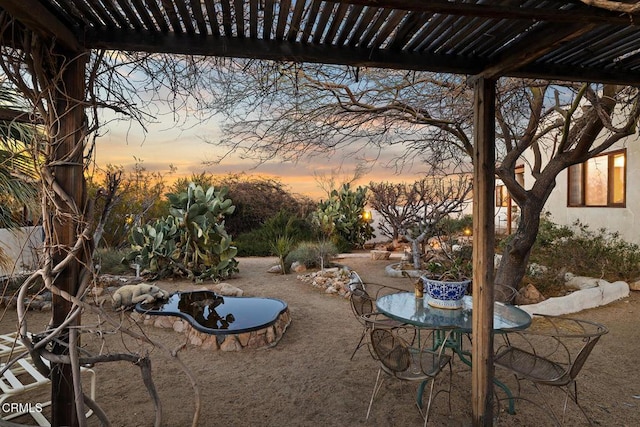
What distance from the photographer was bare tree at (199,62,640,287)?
404cm

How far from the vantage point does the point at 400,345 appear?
2.50m

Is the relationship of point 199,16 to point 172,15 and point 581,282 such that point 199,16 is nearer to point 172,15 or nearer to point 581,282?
point 172,15

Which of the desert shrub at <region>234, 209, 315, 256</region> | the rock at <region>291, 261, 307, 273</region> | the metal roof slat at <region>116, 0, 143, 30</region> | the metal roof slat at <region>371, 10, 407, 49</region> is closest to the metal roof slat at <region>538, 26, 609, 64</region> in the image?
the metal roof slat at <region>371, 10, 407, 49</region>

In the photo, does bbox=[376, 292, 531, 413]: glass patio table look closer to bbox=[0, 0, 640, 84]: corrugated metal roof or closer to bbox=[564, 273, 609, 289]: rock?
bbox=[0, 0, 640, 84]: corrugated metal roof

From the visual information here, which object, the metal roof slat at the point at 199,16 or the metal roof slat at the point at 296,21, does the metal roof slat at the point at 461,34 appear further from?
the metal roof slat at the point at 199,16

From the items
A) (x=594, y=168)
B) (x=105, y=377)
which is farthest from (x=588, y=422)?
(x=594, y=168)

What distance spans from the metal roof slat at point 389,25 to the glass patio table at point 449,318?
1.81 m

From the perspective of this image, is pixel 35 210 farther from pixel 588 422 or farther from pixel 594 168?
pixel 594 168

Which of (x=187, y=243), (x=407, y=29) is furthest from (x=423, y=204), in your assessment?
(x=407, y=29)

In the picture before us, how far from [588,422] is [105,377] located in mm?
3753

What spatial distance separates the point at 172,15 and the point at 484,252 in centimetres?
223

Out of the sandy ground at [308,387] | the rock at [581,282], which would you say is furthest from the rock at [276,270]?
the rock at [581,282]

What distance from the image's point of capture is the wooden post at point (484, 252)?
2.44m

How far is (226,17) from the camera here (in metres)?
1.85
